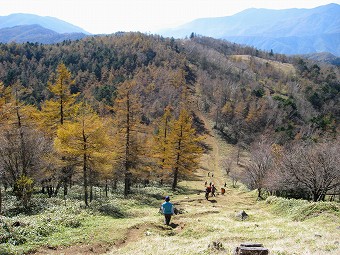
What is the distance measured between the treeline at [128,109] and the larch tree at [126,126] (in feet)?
0.38

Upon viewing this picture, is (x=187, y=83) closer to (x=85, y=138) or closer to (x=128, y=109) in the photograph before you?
(x=128, y=109)

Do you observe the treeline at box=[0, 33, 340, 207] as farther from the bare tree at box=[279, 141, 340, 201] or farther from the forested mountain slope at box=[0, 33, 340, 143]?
the bare tree at box=[279, 141, 340, 201]

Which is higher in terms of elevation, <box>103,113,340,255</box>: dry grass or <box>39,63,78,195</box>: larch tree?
<box>39,63,78,195</box>: larch tree

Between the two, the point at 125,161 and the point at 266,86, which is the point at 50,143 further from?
the point at 266,86

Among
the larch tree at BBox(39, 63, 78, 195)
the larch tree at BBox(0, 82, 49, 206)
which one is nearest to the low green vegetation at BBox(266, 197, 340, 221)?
the larch tree at BBox(0, 82, 49, 206)

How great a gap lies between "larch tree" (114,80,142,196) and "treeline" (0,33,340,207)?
12cm

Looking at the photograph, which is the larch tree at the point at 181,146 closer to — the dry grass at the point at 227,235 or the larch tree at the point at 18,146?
the dry grass at the point at 227,235

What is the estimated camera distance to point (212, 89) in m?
150

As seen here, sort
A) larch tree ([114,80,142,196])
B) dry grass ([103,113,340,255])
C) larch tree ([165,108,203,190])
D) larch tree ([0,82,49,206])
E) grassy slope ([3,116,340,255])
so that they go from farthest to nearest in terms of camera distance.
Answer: larch tree ([165,108,203,190]) → larch tree ([114,80,142,196]) → larch tree ([0,82,49,206]) → grassy slope ([3,116,340,255]) → dry grass ([103,113,340,255])

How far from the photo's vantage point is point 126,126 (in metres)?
35.2

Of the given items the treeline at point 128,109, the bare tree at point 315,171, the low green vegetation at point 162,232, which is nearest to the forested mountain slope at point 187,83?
the treeline at point 128,109

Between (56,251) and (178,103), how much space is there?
112 m

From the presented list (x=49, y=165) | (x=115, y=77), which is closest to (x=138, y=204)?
(x=49, y=165)

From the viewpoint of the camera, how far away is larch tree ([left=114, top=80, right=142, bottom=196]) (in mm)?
34562
